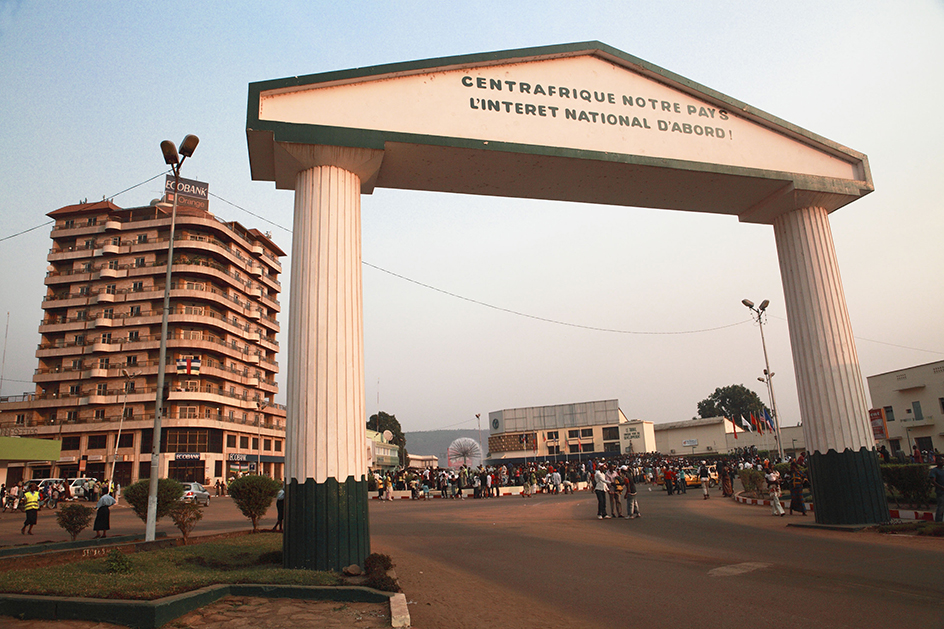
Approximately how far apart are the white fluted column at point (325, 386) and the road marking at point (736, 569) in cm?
482

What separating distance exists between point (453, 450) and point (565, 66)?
44.8m

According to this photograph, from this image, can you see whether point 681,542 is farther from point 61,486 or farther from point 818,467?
point 61,486

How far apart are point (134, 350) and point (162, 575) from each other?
61.0m

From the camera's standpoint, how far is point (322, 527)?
8.22m

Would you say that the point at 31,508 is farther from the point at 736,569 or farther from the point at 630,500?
the point at 736,569

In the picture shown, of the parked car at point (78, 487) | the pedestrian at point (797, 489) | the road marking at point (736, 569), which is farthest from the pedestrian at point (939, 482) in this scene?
the parked car at point (78, 487)

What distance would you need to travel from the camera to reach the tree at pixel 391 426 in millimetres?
114250

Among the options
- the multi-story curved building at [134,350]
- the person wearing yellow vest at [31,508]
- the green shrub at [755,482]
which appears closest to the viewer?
the person wearing yellow vest at [31,508]

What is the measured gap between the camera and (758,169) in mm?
12211

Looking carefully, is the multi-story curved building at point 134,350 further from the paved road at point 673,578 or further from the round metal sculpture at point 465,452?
the paved road at point 673,578

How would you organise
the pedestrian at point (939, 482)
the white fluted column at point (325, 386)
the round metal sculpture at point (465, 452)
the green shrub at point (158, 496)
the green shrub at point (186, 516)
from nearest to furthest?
the white fluted column at point (325, 386)
the pedestrian at point (939, 482)
the green shrub at point (186, 516)
the green shrub at point (158, 496)
the round metal sculpture at point (465, 452)

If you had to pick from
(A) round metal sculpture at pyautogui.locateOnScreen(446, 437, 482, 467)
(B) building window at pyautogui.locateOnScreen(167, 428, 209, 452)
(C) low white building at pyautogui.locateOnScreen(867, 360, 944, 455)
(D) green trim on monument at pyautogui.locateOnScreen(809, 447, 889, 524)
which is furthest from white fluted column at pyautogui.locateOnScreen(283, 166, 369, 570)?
(B) building window at pyautogui.locateOnScreen(167, 428, 209, 452)

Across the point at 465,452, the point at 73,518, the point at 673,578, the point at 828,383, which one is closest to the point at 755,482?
the point at 828,383

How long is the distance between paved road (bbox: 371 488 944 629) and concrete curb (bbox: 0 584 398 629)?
26.6 inches
